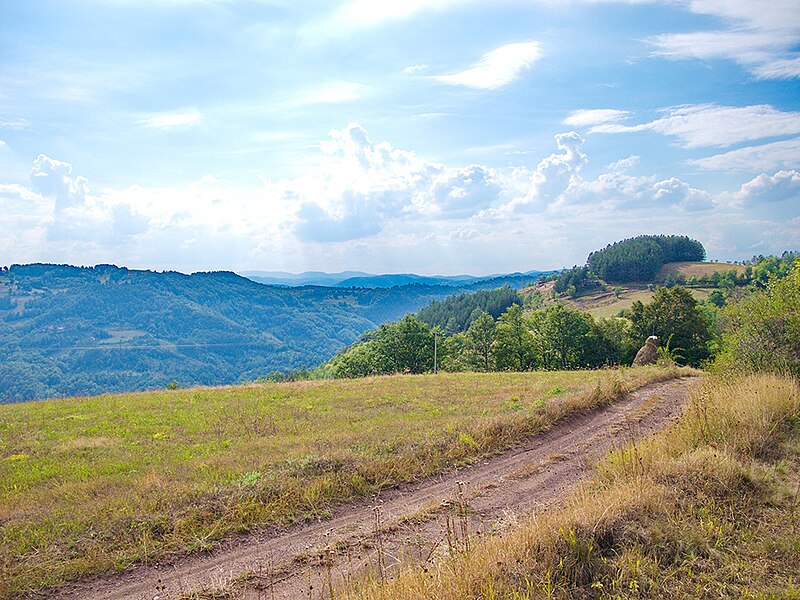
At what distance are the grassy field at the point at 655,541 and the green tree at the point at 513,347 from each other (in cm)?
5179

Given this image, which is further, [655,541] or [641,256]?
[641,256]

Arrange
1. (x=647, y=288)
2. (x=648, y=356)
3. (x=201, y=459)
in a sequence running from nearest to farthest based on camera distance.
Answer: (x=201, y=459)
(x=648, y=356)
(x=647, y=288)

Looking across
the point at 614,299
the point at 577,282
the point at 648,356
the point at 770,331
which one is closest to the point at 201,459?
the point at 770,331

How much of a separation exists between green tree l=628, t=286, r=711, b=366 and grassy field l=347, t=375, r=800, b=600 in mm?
52686

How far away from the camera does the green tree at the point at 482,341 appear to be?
206 ft

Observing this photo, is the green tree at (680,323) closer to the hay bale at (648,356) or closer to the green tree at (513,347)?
the green tree at (513,347)

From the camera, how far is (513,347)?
59.8m

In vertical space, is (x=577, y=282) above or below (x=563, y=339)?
above

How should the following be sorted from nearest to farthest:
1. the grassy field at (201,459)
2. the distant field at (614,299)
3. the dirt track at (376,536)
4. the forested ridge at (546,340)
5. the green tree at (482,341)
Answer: the dirt track at (376,536) → the grassy field at (201,459) → the forested ridge at (546,340) → the green tree at (482,341) → the distant field at (614,299)

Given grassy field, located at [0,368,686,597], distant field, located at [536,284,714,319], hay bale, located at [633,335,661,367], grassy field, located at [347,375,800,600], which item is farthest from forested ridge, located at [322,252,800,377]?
distant field, located at [536,284,714,319]

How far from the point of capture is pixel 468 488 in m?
8.70

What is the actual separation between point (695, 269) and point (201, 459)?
519ft

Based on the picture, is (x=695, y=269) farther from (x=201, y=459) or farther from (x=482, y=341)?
(x=201, y=459)

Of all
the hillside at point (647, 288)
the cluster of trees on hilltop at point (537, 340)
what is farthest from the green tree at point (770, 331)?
the hillside at point (647, 288)
